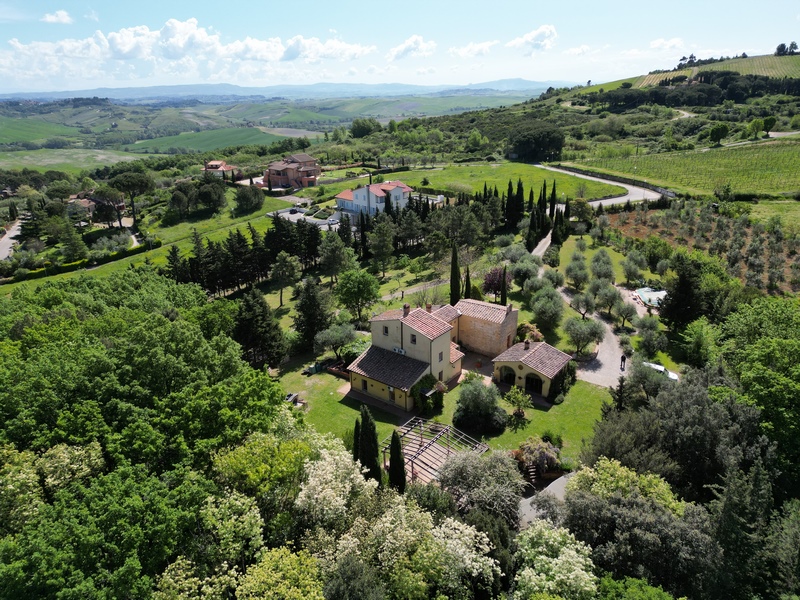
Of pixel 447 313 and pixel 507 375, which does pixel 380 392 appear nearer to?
pixel 447 313

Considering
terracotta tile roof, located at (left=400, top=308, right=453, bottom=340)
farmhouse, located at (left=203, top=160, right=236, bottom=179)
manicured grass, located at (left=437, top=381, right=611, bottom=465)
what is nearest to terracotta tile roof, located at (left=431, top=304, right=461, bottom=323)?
terracotta tile roof, located at (left=400, top=308, right=453, bottom=340)

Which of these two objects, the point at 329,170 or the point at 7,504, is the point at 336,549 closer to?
the point at 7,504

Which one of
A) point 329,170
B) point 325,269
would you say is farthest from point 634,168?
point 325,269

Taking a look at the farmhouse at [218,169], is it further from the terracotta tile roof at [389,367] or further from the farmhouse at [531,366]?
the farmhouse at [531,366]

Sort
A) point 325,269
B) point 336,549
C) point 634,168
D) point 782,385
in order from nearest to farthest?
point 336,549 < point 782,385 < point 325,269 < point 634,168

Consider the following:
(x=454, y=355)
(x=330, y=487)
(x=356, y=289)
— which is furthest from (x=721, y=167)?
(x=330, y=487)

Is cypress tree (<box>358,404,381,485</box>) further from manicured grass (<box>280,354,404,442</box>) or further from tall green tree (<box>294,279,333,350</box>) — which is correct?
tall green tree (<box>294,279,333,350</box>)

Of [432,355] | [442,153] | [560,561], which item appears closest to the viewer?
[560,561]
